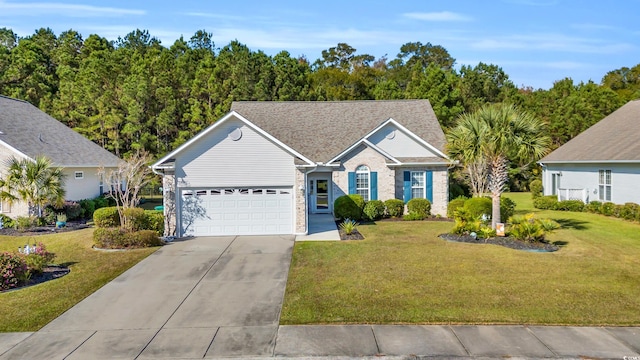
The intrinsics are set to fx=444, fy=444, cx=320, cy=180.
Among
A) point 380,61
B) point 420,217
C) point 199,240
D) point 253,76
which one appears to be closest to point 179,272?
point 199,240

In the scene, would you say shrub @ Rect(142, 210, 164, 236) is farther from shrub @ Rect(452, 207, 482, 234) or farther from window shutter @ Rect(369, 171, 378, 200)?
shrub @ Rect(452, 207, 482, 234)

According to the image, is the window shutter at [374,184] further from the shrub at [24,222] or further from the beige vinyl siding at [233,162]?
the shrub at [24,222]

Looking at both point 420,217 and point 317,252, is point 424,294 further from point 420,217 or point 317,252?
point 420,217

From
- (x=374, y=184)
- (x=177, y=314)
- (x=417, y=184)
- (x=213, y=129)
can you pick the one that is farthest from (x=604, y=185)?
(x=177, y=314)

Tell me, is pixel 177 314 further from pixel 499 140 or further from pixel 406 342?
pixel 499 140

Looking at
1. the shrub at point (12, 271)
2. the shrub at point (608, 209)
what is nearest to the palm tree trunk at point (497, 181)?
the shrub at point (608, 209)

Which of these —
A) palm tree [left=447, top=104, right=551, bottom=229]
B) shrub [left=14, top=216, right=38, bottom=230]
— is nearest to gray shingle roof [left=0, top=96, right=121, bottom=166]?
shrub [left=14, top=216, right=38, bottom=230]
